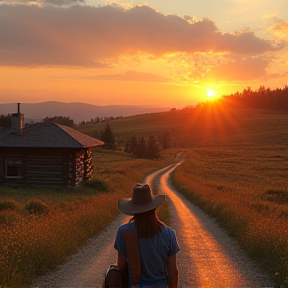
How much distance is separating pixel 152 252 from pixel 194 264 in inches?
230

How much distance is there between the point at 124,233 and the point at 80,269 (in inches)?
215

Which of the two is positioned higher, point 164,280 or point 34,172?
point 164,280

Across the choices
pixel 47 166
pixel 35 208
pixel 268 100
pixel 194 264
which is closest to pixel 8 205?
pixel 35 208

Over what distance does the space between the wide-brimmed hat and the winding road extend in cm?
434

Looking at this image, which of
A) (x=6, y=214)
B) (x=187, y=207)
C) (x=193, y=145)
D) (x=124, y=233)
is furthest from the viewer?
(x=193, y=145)

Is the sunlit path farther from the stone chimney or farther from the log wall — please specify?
the stone chimney

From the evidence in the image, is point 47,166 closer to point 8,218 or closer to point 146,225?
point 8,218

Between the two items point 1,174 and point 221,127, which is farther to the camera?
point 221,127

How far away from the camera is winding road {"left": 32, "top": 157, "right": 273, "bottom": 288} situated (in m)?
8.45

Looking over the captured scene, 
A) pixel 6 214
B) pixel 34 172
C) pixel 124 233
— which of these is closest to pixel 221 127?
pixel 34 172

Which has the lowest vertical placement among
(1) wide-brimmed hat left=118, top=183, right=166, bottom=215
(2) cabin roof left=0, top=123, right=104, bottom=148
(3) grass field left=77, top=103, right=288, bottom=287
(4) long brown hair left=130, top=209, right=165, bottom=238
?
(3) grass field left=77, top=103, right=288, bottom=287

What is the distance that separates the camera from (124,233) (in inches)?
172

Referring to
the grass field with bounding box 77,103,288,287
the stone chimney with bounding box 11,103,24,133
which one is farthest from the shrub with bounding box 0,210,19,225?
the stone chimney with bounding box 11,103,24,133

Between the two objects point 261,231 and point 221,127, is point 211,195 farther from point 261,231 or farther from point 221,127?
point 221,127
